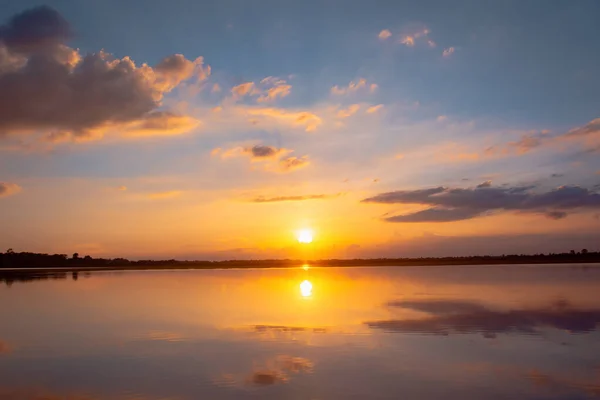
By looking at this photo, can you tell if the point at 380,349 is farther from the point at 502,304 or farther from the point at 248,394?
the point at 502,304

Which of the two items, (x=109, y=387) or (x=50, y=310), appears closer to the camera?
(x=109, y=387)

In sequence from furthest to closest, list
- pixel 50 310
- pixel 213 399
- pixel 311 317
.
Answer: pixel 50 310, pixel 311 317, pixel 213 399

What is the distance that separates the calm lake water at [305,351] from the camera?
13.2 metres

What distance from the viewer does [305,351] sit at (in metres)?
17.7

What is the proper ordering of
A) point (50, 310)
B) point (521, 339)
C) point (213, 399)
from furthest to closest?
point (50, 310), point (521, 339), point (213, 399)

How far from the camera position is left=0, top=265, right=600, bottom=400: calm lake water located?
13.2 m

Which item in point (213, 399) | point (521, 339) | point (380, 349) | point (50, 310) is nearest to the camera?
point (213, 399)

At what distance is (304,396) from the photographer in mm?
12383

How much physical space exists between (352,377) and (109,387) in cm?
657

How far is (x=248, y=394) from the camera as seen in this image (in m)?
12.6

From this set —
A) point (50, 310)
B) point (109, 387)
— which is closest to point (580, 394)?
point (109, 387)

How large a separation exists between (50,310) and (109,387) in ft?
64.6

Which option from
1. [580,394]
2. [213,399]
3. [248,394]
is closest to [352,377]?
[248,394]

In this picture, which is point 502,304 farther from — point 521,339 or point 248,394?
point 248,394
